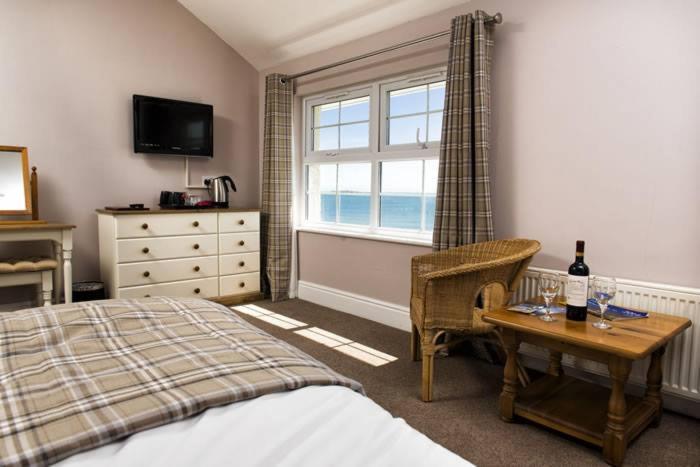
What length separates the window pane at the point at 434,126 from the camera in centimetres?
339

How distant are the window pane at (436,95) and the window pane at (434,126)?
6cm

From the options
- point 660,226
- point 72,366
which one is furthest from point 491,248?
point 72,366

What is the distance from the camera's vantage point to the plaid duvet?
88 cm

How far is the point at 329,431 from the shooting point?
2.93 ft

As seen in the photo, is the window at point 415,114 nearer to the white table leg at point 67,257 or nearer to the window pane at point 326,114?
the window pane at point 326,114

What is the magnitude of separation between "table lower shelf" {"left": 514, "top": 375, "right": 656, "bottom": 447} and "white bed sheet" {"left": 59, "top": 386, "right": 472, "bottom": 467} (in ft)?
4.52

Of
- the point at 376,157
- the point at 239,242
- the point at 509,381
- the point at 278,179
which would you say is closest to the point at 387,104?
the point at 376,157

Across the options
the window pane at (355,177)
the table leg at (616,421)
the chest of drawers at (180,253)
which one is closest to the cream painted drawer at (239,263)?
the chest of drawers at (180,253)

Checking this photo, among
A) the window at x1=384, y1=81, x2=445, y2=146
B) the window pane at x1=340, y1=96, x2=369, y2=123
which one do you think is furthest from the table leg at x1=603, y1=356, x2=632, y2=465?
the window pane at x1=340, y1=96, x2=369, y2=123

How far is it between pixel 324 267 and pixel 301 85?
66.6 inches

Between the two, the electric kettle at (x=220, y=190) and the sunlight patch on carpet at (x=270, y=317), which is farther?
the electric kettle at (x=220, y=190)

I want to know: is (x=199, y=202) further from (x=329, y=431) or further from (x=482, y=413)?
(x=329, y=431)

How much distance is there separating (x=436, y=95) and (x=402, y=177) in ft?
2.17

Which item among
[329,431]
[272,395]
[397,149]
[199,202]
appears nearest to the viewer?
[329,431]
